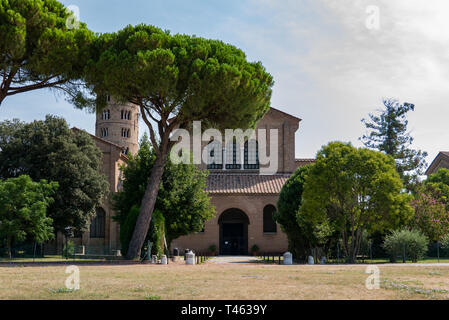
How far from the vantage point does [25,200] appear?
29234 mm

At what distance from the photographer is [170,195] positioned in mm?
27094

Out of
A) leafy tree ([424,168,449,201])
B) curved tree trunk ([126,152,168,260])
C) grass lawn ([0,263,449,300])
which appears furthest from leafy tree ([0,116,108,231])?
leafy tree ([424,168,449,201])

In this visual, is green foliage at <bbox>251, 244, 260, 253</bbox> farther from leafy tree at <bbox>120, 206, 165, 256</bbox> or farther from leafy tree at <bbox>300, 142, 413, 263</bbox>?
leafy tree at <bbox>120, 206, 165, 256</bbox>

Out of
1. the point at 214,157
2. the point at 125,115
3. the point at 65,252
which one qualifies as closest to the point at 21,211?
the point at 65,252

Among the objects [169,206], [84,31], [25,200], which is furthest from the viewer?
[25,200]

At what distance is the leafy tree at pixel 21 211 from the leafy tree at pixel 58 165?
5.55m

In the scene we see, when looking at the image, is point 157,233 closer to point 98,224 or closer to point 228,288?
point 228,288

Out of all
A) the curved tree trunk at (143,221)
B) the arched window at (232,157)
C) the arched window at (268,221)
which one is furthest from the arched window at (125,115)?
the curved tree trunk at (143,221)

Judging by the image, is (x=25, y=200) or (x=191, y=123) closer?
(x=191, y=123)

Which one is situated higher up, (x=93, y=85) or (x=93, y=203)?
(x=93, y=85)

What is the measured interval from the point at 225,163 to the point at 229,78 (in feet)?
75.0
